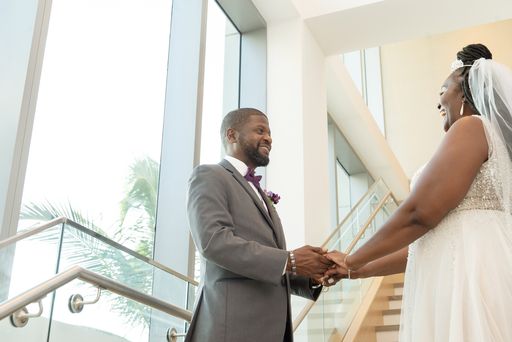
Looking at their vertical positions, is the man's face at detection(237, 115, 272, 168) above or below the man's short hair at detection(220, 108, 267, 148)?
below

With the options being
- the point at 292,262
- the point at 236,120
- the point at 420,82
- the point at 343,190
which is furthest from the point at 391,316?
the point at 420,82

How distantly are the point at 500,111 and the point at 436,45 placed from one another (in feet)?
38.9

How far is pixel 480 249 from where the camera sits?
7.98 feet

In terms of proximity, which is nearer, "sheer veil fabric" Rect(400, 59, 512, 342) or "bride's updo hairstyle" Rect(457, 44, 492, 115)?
"sheer veil fabric" Rect(400, 59, 512, 342)

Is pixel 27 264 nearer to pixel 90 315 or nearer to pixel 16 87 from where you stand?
pixel 90 315

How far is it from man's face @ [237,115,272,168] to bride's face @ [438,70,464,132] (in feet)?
2.98

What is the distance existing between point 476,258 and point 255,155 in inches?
51.1

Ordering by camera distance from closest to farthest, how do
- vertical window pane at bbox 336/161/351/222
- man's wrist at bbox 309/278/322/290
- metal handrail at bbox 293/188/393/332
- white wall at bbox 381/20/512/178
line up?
man's wrist at bbox 309/278/322/290 < metal handrail at bbox 293/188/393/332 < vertical window pane at bbox 336/161/351/222 < white wall at bbox 381/20/512/178

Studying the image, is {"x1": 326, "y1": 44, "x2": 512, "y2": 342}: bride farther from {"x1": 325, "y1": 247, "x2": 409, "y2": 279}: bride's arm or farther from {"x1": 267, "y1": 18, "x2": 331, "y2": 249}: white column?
{"x1": 267, "y1": 18, "x2": 331, "y2": 249}: white column

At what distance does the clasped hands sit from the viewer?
2969mm

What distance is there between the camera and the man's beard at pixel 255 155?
333cm

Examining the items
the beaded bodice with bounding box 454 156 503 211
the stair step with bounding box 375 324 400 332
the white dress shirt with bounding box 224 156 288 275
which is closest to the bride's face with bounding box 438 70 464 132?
the beaded bodice with bounding box 454 156 503 211

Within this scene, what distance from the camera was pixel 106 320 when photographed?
10.7 ft

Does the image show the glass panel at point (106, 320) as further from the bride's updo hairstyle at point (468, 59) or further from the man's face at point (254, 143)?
the bride's updo hairstyle at point (468, 59)
